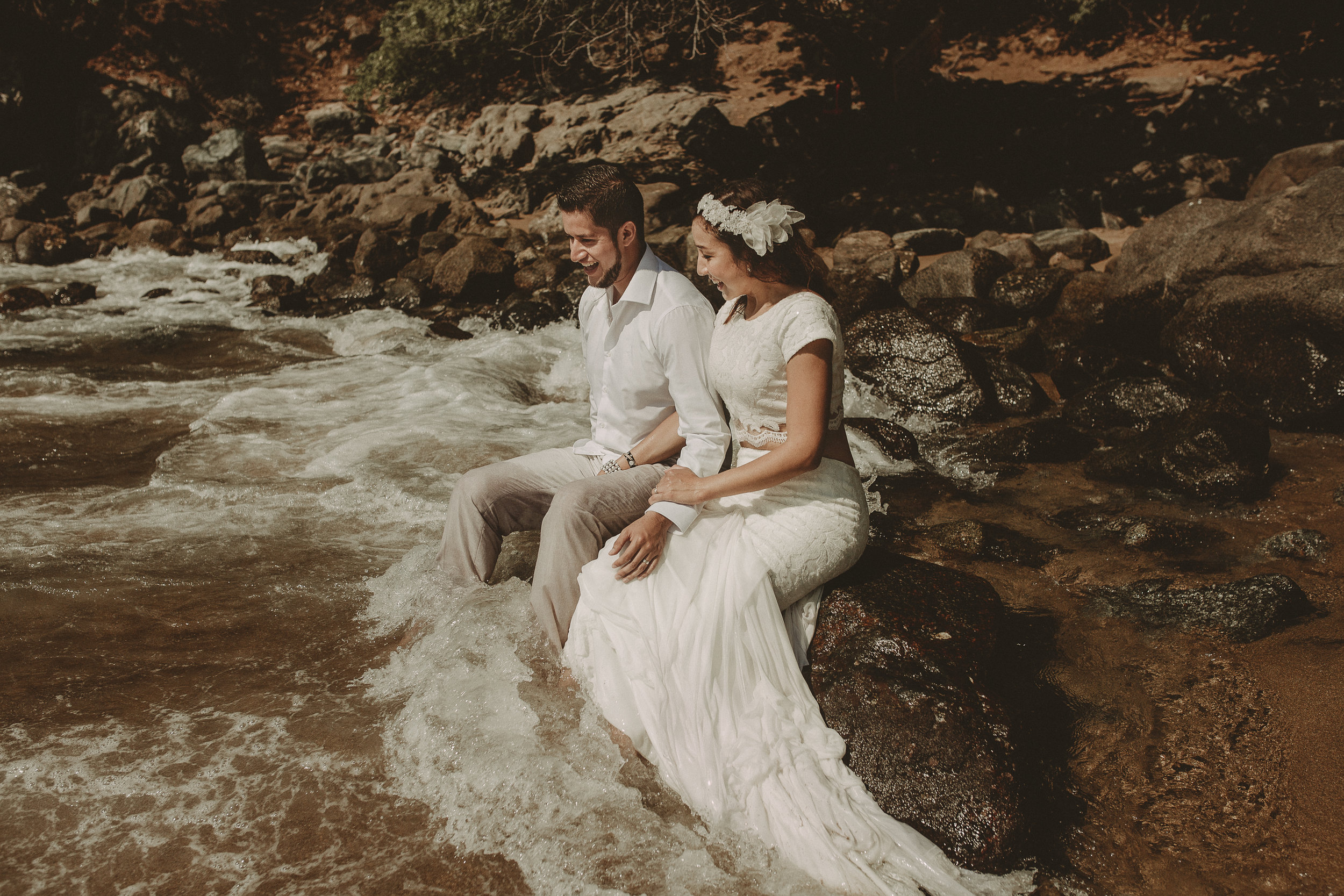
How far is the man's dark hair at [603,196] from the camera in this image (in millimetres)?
3668

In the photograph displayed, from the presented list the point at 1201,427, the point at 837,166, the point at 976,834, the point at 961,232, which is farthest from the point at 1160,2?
the point at 976,834

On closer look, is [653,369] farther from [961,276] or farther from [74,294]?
[74,294]

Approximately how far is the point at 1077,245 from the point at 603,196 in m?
9.25

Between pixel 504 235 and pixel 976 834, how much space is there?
13.4 meters

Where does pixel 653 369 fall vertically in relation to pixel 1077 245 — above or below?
above

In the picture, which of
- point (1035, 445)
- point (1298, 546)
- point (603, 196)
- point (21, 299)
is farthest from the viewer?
point (21, 299)

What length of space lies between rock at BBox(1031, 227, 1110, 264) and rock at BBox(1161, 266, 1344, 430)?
3.06 meters

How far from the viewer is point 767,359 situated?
10.7 ft

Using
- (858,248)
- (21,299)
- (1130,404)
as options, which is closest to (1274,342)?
(1130,404)

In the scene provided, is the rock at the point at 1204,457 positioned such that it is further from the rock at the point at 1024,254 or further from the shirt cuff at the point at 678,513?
the rock at the point at 1024,254

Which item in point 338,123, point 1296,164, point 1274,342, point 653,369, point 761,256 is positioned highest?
point 338,123

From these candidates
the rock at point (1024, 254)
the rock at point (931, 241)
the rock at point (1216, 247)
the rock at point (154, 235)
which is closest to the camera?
the rock at point (1216, 247)

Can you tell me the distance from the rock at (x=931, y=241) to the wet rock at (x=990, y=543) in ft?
24.1

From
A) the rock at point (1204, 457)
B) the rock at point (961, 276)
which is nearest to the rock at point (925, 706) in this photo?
the rock at point (1204, 457)
